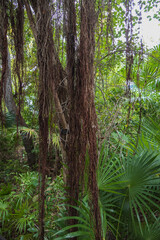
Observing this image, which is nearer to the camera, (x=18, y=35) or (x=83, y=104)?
(x=83, y=104)

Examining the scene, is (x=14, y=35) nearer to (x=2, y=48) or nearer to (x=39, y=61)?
(x=2, y=48)

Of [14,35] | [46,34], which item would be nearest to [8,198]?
[14,35]

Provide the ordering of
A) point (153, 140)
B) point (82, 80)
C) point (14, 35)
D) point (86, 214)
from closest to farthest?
point (82, 80) → point (86, 214) → point (14, 35) → point (153, 140)

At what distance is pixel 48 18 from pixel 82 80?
445 mm

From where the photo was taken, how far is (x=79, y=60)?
98cm

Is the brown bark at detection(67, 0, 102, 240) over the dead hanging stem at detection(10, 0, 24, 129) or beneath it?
beneath

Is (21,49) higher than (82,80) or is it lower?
higher

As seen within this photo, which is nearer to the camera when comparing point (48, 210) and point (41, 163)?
point (41, 163)

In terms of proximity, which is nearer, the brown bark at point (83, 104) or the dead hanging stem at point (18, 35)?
the brown bark at point (83, 104)

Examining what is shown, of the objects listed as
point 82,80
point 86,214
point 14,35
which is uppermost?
point 14,35

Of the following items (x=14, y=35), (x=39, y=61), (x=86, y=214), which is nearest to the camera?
(x=39, y=61)

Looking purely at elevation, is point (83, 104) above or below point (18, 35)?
below

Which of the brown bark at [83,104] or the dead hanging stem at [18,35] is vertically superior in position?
the dead hanging stem at [18,35]

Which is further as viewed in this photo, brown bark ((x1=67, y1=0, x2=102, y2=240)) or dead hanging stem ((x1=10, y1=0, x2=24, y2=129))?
dead hanging stem ((x1=10, y1=0, x2=24, y2=129))
